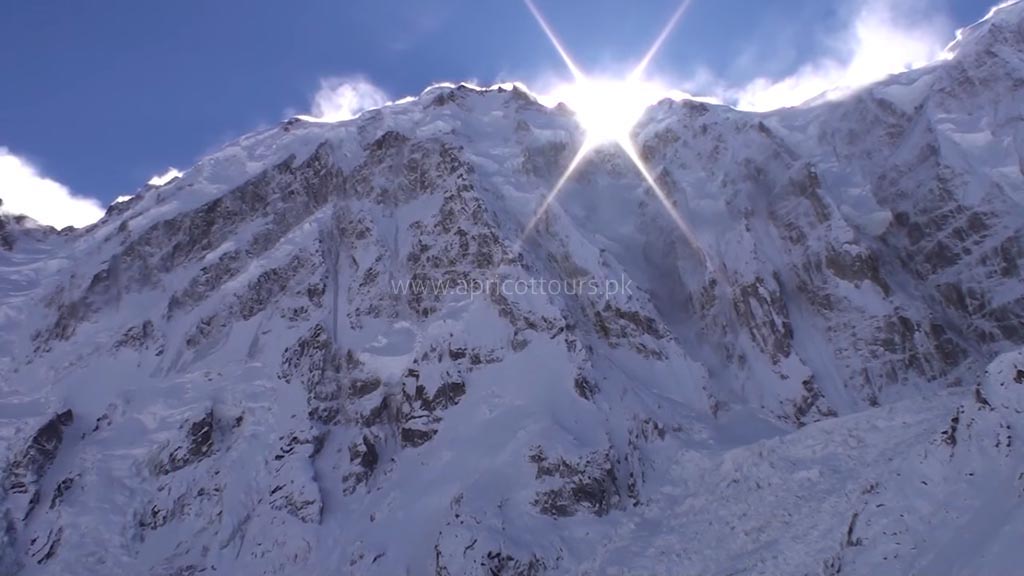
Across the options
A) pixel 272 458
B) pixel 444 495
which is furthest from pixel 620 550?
pixel 272 458

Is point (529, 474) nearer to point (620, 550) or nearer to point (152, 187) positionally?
point (620, 550)

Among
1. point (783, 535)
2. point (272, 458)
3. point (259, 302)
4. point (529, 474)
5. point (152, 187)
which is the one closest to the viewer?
point (783, 535)

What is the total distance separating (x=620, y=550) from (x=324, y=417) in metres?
27.2

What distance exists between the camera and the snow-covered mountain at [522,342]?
52.2 metres

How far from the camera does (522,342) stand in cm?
6425

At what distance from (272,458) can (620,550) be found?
2713cm

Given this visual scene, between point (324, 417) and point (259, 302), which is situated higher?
point (259, 302)

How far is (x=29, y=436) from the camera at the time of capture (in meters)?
66.8

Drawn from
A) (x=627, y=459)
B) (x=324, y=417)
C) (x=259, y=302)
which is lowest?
(x=627, y=459)

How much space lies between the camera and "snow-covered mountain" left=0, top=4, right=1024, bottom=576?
52.2 m

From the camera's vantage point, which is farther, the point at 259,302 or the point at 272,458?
the point at 259,302

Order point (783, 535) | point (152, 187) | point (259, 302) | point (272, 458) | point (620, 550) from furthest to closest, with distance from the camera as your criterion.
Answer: point (152, 187) → point (259, 302) → point (272, 458) → point (620, 550) → point (783, 535)

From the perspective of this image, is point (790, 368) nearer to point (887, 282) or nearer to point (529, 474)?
point (887, 282)

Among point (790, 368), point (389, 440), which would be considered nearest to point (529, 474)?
point (389, 440)
